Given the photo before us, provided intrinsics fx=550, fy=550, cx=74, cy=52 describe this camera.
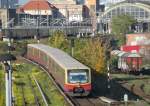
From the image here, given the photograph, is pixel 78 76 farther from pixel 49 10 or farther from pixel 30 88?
pixel 49 10

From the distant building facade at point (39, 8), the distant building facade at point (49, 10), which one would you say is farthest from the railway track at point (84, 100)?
the distant building facade at point (39, 8)

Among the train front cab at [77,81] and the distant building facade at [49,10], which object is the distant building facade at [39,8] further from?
the train front cab at [77,81]

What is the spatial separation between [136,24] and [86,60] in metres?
76.5

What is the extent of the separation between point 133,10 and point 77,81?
104 m

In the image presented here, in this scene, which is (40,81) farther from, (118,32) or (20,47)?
(118,32)

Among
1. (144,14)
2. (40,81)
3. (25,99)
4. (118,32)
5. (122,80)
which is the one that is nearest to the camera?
(25,99)

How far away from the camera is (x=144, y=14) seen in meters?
136

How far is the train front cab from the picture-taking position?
3438 centimetres

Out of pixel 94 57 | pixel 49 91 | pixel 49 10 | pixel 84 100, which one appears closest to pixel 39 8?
pixel 49 10

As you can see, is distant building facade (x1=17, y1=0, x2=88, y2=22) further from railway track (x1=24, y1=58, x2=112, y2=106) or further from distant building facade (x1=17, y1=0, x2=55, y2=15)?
railway track (x1=24, y1=58, x2=112, y2=106)

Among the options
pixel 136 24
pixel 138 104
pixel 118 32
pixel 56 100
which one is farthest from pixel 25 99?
pixel 136 24

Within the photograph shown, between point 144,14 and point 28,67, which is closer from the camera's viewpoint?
point 28,67

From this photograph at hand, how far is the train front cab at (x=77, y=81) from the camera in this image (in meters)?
34.4

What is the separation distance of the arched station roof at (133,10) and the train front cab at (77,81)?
10071cm
